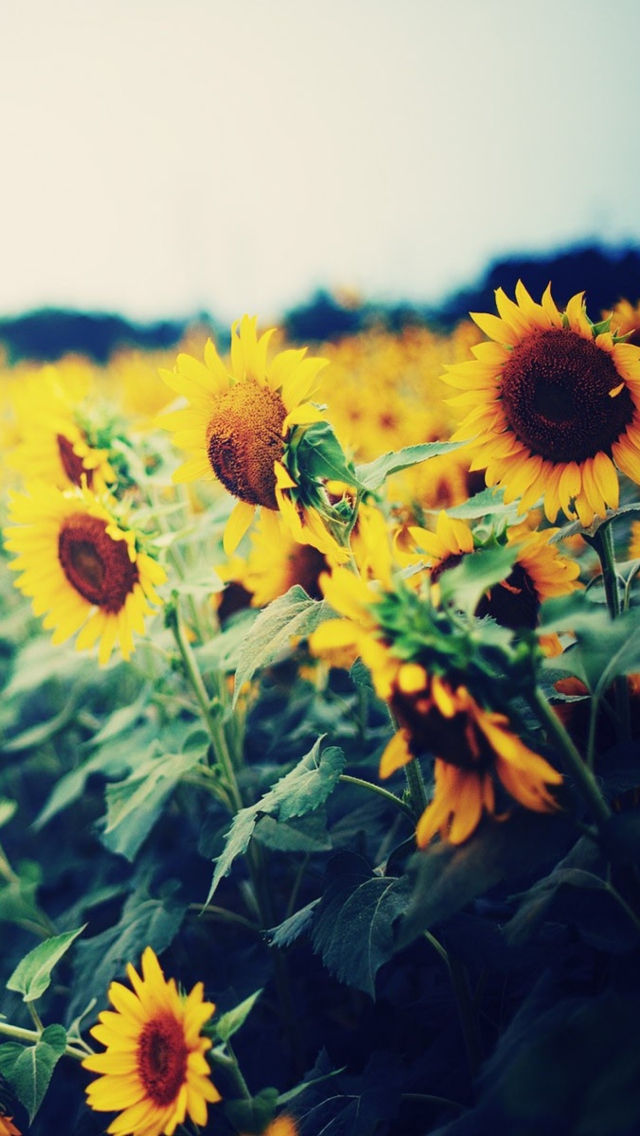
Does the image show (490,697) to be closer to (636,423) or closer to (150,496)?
(636,423)

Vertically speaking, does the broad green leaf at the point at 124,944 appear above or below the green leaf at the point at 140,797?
below

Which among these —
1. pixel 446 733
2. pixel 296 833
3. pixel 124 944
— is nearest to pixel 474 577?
pixel 446 733

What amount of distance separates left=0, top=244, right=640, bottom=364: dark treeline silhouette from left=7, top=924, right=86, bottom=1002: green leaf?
4.78ft

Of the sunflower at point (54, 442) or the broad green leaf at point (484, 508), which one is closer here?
the broad green leaf at point (484, 508)

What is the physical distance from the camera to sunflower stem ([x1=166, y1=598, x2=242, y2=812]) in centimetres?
149

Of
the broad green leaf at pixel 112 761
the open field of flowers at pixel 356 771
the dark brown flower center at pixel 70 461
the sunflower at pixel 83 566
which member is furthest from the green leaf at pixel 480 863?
the dark brown flower center at pixel 70 461

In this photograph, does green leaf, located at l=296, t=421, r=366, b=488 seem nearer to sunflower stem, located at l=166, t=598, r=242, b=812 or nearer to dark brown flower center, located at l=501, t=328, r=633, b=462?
dark brown flower center, located at l=501, t=328, r=633, b=462

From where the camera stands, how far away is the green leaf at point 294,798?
3.36ft

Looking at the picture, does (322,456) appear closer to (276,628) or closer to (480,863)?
(276,628)

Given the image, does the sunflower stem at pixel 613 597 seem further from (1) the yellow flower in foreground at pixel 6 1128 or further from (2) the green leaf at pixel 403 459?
(1) the yellow flower in foreground at pixel 6 1128

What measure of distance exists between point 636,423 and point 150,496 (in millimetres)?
1032

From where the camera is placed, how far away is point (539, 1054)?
690 mm

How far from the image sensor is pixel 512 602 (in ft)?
4.13

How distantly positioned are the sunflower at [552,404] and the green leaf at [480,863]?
1.99 ft
